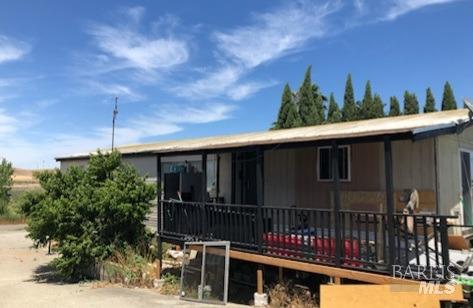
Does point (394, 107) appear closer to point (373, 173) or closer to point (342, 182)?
point (342, 182)

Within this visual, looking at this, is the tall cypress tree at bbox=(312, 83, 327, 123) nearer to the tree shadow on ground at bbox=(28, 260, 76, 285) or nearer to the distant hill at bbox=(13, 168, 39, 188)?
the distant hill at bbox=(13, 168, 39, 188)

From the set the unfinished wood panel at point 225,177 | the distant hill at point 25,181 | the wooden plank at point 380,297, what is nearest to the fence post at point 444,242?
the wooden plank at point 380,297

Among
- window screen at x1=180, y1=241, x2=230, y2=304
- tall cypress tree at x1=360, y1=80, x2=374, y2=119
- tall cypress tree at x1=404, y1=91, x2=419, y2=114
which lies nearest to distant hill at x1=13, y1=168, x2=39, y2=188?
window screen at x1=180, y1=241, x2=230, y2=304

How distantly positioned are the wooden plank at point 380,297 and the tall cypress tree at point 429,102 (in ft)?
117

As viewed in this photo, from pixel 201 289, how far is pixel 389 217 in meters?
4.37

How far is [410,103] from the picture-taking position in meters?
37.9

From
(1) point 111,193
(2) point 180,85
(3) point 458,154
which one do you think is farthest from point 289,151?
(2) point 180,85

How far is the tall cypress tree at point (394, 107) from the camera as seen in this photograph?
38.2 meters

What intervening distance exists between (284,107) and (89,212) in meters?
25.8

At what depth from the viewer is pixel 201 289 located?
8.68m

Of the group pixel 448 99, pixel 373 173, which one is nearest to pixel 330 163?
pixel 373 173

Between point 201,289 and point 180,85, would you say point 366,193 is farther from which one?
point 180,85

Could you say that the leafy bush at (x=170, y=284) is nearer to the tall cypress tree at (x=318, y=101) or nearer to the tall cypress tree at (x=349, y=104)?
the tall cypress tree at (x=318, y=101)

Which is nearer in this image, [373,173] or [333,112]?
[373,173]
